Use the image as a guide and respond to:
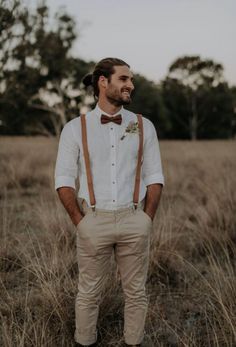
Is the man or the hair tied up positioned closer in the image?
the man

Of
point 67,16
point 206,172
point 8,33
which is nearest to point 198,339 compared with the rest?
point 8,33

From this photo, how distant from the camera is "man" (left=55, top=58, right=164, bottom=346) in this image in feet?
7.49

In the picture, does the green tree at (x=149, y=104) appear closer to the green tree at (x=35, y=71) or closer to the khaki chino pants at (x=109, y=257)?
the green tree at (x=35, y=71)

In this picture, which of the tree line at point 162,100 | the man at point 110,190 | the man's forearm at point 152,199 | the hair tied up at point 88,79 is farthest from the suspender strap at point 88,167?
the tree line at point 162,100

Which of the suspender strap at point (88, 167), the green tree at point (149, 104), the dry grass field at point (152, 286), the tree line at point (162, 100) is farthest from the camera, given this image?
the green tree at point (149, 104)

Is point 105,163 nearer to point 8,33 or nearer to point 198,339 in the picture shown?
point 198,339

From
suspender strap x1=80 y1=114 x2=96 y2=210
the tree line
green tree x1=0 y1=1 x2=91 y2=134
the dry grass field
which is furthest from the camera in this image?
the tree line

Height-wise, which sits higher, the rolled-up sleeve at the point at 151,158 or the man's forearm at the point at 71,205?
the rolled-up sleeve at the point at 151,158

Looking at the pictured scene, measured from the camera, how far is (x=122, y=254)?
2.39 meters

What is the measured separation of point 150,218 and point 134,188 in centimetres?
20

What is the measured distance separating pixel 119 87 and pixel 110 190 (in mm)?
600

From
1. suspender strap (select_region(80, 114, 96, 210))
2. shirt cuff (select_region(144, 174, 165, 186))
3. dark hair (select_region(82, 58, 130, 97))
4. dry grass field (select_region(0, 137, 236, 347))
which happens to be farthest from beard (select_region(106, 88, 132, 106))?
dry grass field (select_region(0, 137, 236, 347))

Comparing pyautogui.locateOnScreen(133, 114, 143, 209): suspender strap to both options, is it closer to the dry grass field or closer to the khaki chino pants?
the khaki chino pants

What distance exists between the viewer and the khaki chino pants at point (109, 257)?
2.26 meters
